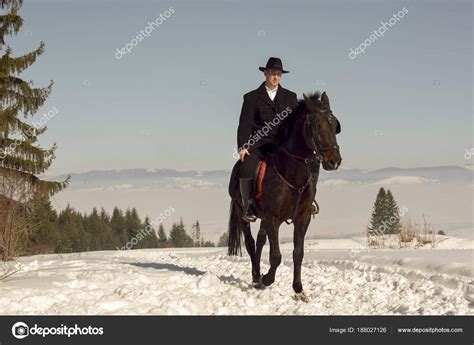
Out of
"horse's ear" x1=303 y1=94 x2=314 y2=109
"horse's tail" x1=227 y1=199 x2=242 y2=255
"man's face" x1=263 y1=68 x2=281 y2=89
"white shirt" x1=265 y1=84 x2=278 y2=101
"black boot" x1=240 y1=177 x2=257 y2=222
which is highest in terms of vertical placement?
"man's face" x1=263 y1=68 x2=281 y2=89

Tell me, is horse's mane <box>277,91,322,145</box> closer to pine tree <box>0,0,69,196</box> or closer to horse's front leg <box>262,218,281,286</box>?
horse's front leg <box>262,218,281,286</box>

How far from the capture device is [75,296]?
761cm

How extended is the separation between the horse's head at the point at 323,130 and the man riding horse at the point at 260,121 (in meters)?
1.12

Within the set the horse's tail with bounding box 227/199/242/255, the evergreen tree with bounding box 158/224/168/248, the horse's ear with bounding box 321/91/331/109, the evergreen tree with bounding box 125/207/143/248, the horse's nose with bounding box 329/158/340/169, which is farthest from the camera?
the evergreen tree with bounding box 158/224/168/248

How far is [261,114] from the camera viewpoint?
8883 mm

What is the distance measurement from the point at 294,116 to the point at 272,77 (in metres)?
1.08

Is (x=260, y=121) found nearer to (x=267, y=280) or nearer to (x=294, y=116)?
(x=294, y=116)

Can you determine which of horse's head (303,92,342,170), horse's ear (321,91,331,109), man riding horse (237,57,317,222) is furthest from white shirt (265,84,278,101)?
horse's ear (321,91,331,109)

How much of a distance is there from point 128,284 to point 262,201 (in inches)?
106

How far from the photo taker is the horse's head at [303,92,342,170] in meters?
6.94

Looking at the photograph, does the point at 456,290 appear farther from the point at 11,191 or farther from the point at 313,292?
the point at 11,191

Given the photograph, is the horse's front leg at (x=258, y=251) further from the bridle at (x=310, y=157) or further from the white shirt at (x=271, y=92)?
the white shirt at (x=271, y=92)

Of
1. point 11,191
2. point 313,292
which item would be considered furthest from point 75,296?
point 11,191

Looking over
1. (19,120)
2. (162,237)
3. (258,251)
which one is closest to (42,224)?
(19,120)
